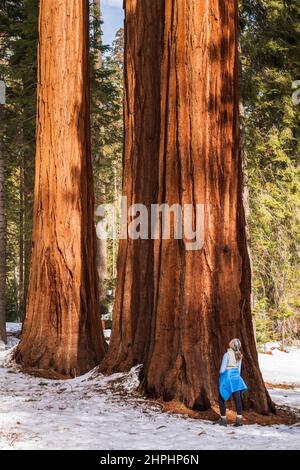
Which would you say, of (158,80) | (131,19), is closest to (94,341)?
(158,80)

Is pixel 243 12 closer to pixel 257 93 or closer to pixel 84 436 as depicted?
pixel 257 93

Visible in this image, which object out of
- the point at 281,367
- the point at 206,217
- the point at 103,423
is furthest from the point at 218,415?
the point at 281,367

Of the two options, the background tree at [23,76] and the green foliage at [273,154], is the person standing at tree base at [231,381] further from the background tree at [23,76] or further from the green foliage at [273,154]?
the background tree at [23,76]

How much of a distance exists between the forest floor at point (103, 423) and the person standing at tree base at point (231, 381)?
207mm

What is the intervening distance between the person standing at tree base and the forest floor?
0.21 meters

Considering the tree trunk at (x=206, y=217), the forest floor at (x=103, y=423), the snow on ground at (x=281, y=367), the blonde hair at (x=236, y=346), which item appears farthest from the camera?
the snow on ground at (x=281, y=367)

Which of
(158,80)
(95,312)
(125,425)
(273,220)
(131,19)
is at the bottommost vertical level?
(125,425)

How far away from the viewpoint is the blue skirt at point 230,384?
7203 mm

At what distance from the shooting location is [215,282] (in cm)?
798

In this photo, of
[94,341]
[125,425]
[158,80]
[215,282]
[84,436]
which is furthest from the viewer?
[94,341]

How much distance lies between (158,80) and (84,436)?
5.72 m

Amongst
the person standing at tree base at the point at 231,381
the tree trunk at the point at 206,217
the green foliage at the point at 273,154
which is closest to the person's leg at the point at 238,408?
the person standing at tree base at the point at 231,381

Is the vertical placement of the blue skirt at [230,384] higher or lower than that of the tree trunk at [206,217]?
lower

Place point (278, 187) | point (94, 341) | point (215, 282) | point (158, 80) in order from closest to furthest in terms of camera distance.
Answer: point (215, 282) < point (158, 80) < point (94, 341) < point (278, 187)
